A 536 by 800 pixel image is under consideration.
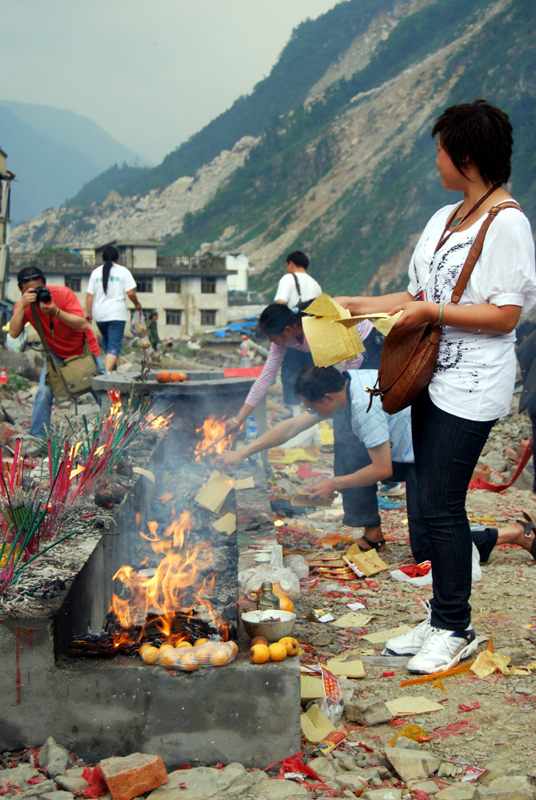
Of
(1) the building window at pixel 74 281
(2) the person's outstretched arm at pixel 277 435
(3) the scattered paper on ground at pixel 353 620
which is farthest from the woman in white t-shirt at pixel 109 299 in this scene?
(1) the building window at pixel 74 281

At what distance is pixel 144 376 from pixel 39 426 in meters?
1.17

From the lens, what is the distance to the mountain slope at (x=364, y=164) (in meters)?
39.1

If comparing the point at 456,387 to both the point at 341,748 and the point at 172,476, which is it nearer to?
the point at 341,748

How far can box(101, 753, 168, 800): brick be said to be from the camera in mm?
2068

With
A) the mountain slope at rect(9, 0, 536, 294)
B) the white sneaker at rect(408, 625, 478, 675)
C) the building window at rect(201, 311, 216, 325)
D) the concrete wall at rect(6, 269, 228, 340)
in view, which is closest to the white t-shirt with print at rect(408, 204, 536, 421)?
the white sneaker at rect(408, 625, 478, 675)

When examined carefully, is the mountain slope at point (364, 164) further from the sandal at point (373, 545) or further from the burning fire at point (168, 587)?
the burning fire at point (168, 587)

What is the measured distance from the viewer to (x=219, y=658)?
2283 millimetres

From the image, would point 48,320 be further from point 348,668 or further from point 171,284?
point 171,284

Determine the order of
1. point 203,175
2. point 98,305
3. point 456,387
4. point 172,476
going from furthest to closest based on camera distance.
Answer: point 203,175 < point 98,305 < point 172,476 < point 456,387

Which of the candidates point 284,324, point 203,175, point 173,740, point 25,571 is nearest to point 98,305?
point 284,324

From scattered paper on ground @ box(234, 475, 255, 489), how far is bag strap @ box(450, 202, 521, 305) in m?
2.84

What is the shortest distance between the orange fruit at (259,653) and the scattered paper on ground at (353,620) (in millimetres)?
1261

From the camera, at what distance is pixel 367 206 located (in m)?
45.6

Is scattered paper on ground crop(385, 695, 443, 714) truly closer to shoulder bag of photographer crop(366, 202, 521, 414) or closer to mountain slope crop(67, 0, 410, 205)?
shoulder bag of photographer crop(366, 202, 521, 414)
